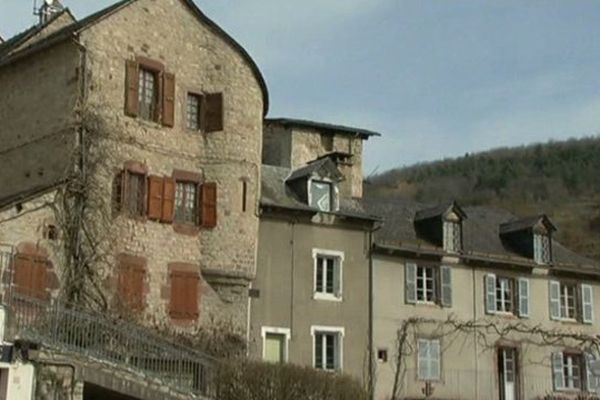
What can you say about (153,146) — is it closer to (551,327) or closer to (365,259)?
(365,259)

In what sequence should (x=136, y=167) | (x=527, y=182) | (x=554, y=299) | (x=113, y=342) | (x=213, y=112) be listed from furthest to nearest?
(x=527, y=182) → (x=554, y=299) → (x=213, y=112) → (x=136, y=167) → (x=113, y=342)

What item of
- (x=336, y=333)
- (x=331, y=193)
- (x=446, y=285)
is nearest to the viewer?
(x=336, y=333)

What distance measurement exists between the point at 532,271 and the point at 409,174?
103247 millimetres

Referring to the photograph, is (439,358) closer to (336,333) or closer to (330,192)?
(336,333)

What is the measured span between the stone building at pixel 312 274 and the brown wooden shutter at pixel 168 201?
338 cm

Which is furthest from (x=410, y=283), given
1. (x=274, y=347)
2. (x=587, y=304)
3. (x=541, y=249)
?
(x=587, y=304)

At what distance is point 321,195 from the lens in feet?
115

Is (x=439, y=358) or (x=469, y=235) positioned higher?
(x=469, y=235)

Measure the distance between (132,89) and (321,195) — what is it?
769 cm

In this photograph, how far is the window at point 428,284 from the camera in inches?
1443

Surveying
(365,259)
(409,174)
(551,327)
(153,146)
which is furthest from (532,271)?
(409,174)

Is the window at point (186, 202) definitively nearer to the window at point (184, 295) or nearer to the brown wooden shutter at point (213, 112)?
the window at point (184, 295)

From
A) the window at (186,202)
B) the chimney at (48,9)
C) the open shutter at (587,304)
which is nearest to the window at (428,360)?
the open shutter at (587,304)

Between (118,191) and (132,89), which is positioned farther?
(132,89)
